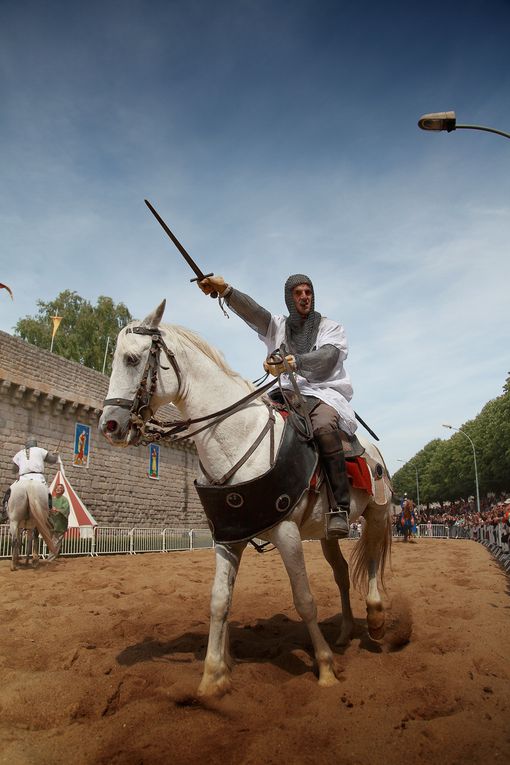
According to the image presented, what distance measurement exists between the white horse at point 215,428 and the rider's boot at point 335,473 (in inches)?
4.6

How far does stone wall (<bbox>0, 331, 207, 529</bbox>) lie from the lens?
22.2 meters

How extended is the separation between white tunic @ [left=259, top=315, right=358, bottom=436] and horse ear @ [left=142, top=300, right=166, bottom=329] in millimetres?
1283

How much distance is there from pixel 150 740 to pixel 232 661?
136 cm

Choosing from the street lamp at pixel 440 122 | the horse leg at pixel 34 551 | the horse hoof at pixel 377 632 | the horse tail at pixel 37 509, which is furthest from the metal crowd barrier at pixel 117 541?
the street lamp at pixel 440 122

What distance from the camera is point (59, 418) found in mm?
24984

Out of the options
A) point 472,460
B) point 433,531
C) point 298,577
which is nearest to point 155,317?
point 298,577

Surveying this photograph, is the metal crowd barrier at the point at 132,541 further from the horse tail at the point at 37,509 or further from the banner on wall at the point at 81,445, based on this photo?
the banner on wall at the point at 81,445

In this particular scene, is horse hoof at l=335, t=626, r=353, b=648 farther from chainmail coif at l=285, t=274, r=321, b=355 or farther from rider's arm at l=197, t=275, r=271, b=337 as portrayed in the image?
rider's arm at l=197, t=275, r=271, b=337

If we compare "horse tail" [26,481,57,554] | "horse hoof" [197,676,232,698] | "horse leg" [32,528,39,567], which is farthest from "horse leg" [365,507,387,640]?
"horse leg" [32,528,39,567]

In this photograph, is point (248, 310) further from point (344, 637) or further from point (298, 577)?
point (344, 637)

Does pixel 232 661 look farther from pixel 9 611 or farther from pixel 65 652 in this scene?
pixel 9 611

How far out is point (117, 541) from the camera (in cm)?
1778

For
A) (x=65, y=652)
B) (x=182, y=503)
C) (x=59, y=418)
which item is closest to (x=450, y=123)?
(x=65, y=652)

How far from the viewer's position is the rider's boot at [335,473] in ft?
14.2
